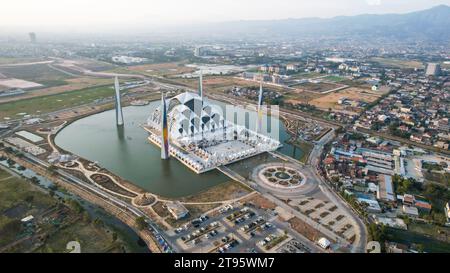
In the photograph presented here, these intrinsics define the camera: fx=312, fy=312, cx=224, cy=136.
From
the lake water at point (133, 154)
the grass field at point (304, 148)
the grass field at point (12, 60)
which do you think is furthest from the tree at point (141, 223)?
the grass field at point (12, 60)

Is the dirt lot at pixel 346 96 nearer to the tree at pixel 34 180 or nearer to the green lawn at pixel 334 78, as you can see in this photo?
the green lawn at pixel 334 78

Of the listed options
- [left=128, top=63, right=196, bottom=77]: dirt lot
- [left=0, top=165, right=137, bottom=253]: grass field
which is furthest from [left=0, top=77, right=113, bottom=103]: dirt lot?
[left=0, top=165, right=137, bottom=253]: grass field

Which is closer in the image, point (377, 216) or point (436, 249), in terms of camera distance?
point (436, 249)

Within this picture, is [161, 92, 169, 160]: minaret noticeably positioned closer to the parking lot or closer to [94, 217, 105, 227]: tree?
the parking lot

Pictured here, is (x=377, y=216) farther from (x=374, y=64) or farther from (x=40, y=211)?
(x=374, y=64)

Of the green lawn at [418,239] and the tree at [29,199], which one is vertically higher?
the tree at [29,199]

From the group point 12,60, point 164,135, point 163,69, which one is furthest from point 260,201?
point 12,60

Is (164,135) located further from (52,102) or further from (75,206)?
(52,102)
